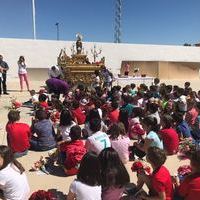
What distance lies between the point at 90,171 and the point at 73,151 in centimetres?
175

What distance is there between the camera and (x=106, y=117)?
28.1ft

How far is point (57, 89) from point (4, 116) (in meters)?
2.06

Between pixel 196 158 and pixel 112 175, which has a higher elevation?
pixel 196 158

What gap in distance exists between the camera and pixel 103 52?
26.0 m

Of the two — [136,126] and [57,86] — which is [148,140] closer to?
[136,126]

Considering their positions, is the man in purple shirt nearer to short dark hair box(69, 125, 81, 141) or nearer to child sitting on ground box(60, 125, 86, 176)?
child sitting on ground box(60, 125, 86, 176)

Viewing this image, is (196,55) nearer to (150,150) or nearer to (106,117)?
(106,117)

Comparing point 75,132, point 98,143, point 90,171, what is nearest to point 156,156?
point 90,171

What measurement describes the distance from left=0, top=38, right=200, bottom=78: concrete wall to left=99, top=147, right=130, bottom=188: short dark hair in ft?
62.3

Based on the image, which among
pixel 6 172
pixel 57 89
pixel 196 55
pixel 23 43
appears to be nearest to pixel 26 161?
pixel 6 172

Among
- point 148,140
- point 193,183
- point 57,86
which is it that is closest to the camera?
point 193,183

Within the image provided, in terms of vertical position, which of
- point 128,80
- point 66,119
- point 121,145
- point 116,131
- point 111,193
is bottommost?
point 111,193

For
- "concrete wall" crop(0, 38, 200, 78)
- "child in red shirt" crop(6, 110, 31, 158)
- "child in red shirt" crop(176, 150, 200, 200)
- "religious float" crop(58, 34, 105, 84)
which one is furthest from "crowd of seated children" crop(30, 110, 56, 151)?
"concrete wall" crop(0, 38, 200, 78)

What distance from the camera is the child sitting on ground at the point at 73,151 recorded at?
18.6ft
